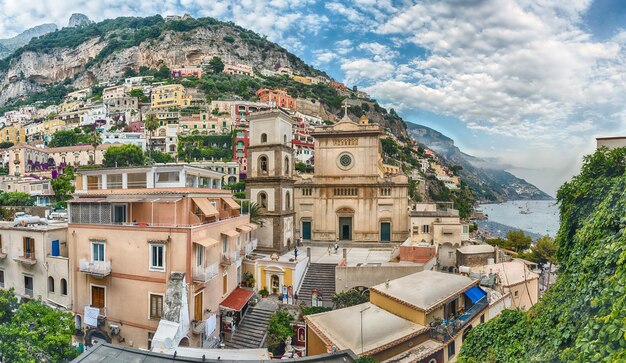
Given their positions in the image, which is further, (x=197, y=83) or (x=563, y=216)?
(x=197, y=83)

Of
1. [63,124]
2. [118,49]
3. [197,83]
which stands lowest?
[63,124]

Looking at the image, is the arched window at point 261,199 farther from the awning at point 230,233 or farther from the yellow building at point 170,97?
the yellow building at point 170,97

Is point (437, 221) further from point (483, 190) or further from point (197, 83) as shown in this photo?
point (483, 190)

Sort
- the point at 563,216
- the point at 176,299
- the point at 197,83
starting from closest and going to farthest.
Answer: the point at 563,216 → the point at 176,299 → the point at 197,83

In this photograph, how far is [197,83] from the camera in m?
90.3

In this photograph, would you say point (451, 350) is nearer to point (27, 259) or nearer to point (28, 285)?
point (27, 259)

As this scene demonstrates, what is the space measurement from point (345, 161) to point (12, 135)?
3732 inches

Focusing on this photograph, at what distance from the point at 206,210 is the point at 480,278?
45.3 ft

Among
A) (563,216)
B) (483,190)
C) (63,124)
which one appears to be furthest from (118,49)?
(483,190)

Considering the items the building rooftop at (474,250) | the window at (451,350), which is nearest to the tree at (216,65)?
the building rooftop at (474,250)

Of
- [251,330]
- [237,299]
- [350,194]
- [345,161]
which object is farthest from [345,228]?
[251,330]

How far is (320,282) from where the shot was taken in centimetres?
1986

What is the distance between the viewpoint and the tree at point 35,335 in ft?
29.4

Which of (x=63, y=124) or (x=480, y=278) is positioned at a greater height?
(x=63, y=124)
